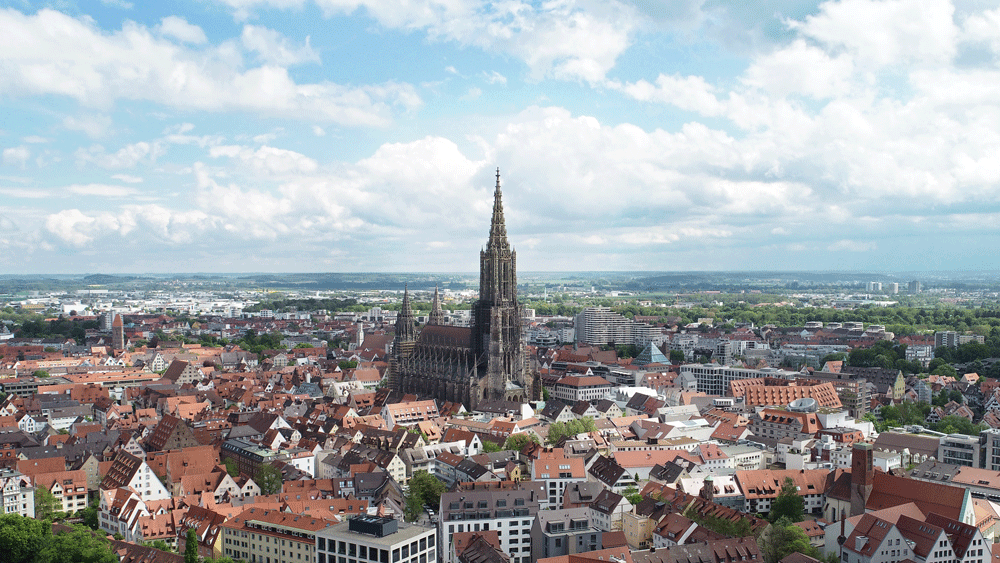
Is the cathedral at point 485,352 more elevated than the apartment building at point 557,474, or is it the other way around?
the cathedral at point 485,352

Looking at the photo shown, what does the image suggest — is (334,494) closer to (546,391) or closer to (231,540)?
(231,540)

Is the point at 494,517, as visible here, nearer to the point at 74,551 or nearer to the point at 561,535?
the point at 561,535

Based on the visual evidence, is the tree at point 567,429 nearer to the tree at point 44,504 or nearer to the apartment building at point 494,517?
the apartment building at point 494,517

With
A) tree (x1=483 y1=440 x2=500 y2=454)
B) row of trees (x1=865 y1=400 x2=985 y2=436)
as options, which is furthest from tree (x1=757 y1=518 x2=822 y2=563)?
row of trees (x1=865 y1=400 x2=985 y2=436)

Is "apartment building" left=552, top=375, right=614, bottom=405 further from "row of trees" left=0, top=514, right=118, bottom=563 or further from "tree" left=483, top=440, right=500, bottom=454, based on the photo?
"row of trees" left=0, top=514, right=118, bottom=563

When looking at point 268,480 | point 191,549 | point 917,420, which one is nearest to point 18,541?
point 191,549

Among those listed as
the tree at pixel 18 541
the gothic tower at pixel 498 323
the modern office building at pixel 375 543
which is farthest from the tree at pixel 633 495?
the gothic tower at pixel 498 323

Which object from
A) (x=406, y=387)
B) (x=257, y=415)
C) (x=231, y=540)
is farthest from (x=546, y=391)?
(x=231, y=540)

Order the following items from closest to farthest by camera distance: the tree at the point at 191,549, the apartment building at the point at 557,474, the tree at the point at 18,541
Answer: the tree at the point at 191,549 → the tree at the point at 18,541 → the apartment building at the point at 557,474
